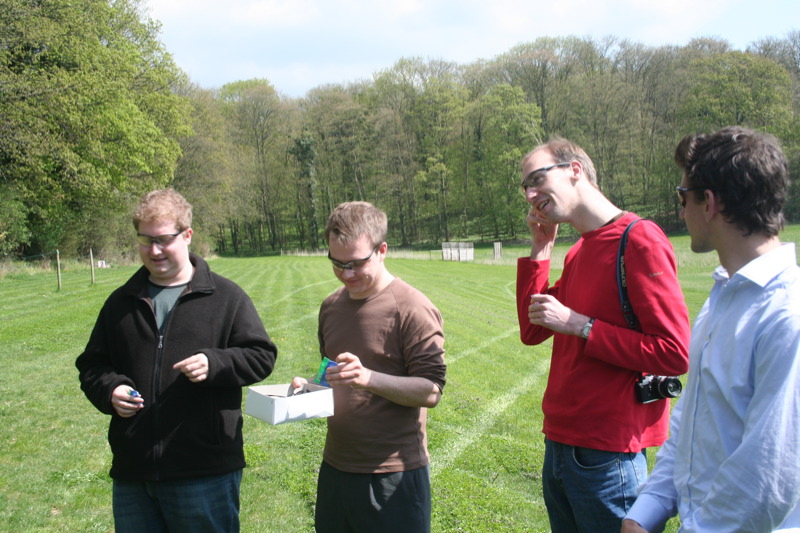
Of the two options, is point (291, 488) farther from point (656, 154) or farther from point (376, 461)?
point (656, 154)

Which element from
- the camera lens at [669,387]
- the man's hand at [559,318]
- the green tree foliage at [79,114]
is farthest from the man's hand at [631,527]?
the green tree foliage at [79,114]

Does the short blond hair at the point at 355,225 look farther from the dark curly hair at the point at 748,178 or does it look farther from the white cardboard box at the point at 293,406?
the dark curly hair at the point at 748,178

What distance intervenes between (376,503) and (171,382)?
1109 millimetres

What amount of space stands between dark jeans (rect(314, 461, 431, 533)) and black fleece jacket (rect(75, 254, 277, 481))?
0.56 meters

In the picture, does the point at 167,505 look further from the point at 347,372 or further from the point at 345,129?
the point at 345,129

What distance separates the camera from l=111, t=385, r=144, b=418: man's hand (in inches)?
105

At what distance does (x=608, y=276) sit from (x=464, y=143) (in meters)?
53.4

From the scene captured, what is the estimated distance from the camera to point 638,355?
224 cm

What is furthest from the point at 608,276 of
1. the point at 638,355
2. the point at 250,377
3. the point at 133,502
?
the point at 133,502

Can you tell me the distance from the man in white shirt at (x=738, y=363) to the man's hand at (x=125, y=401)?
2063mm

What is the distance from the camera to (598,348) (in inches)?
89.7

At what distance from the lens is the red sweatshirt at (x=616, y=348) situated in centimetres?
225

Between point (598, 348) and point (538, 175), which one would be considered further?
point (538, 175)

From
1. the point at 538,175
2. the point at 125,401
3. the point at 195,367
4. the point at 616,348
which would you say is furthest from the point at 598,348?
the point at 125,401
